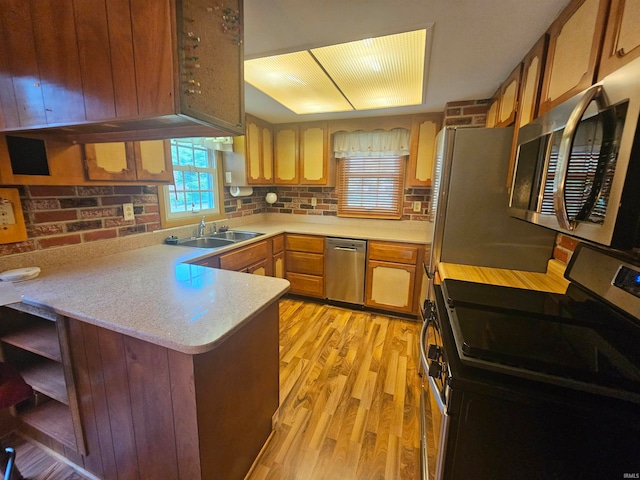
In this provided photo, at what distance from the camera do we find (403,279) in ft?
9.05

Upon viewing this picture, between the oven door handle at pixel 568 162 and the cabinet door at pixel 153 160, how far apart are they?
6.94 feet

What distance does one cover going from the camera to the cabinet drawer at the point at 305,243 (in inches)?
120

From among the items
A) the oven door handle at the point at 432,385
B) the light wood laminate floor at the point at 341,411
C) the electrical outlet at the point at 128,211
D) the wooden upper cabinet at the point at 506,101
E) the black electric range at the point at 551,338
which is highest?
the wooden upper cabinet at the point at 506,101

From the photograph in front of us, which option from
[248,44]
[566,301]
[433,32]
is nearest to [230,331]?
[566,301]

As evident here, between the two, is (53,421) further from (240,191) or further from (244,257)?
(240,191)

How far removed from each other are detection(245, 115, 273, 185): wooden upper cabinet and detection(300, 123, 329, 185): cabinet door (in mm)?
416

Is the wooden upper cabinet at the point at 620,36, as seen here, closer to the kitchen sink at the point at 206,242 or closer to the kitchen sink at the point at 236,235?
the kitchen sink at the point at 206,242

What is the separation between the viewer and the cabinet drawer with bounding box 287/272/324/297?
123 inches

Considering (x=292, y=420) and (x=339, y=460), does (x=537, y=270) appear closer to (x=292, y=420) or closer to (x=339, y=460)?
(x=339, y=460)

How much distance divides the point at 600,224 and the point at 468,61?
145 cm

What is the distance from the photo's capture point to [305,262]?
10.3 ft

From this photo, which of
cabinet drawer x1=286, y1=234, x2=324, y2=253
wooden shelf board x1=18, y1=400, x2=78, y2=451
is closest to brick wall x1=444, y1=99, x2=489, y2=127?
cabinet drawer x1=286, y1=234, x2=324, y2=253

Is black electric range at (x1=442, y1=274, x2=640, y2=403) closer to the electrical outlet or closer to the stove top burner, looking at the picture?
the stove top burner

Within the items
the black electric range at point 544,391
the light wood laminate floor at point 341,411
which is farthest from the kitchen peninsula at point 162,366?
the black electric range at point 544,391
